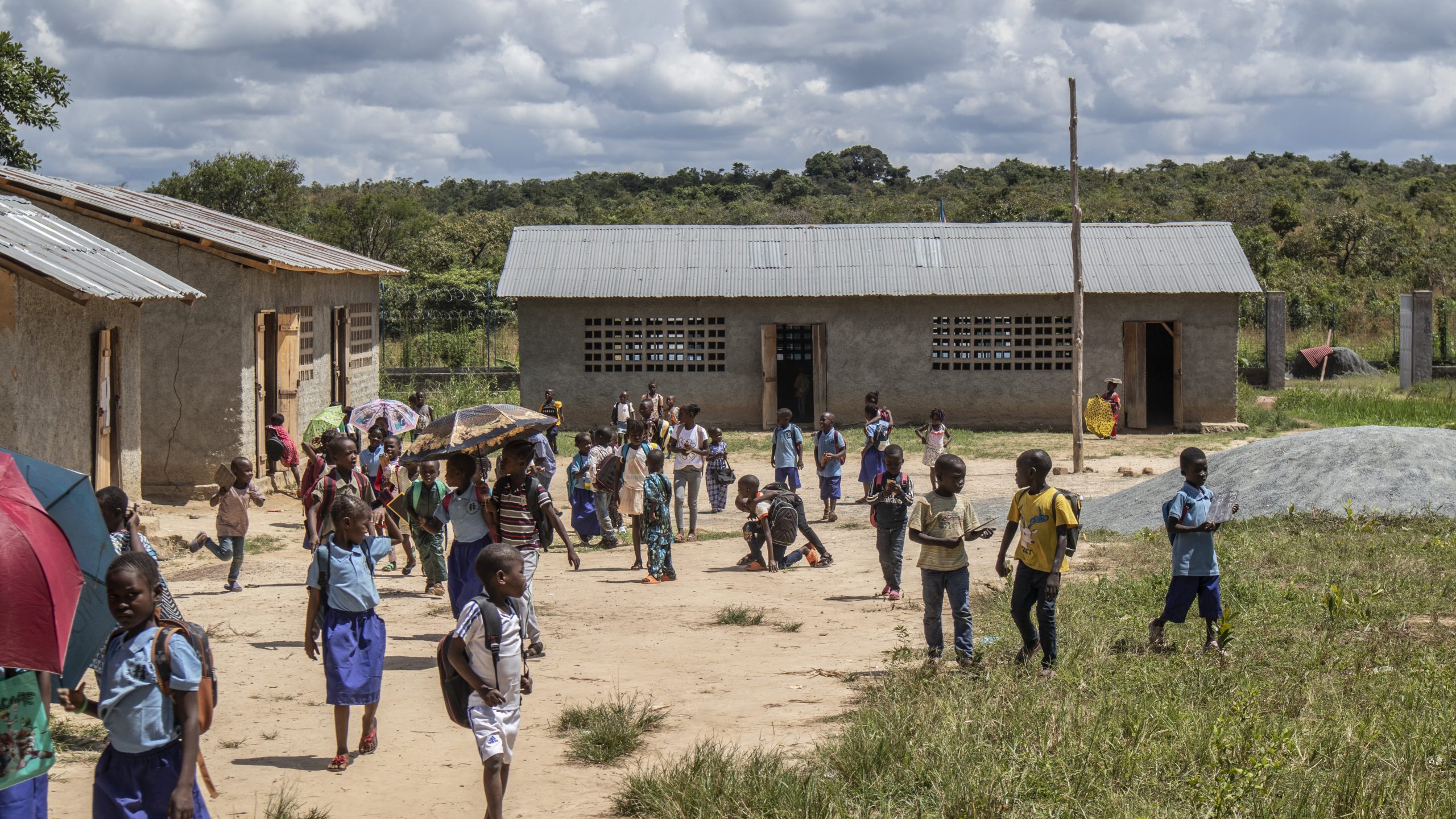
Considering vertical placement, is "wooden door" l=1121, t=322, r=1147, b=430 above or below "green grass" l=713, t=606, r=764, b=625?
above

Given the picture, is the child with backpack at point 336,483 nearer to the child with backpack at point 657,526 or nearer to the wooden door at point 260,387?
the child with backpack at point 657,526

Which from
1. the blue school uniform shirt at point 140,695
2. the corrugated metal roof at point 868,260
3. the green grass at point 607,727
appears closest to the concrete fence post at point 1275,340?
the corrugated metal roof at point 868,260

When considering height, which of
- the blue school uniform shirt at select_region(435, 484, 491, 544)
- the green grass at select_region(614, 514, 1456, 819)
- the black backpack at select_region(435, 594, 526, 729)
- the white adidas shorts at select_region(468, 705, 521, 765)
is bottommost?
the green grass at select_region(614, 514, 1456, 819)

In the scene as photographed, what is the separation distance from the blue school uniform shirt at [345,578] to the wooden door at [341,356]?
44.1 ft

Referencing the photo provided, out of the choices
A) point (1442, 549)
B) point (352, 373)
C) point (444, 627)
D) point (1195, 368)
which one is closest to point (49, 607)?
point (444, 627)

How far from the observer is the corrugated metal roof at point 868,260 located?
2325 centimetres

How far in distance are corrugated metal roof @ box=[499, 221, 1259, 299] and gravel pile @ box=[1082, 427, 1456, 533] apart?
9.34 metres

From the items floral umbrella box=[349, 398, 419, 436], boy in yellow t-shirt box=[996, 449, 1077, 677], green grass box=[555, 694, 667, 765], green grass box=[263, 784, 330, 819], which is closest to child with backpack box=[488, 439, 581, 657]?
green grass box=[555, 694, 667, 765]

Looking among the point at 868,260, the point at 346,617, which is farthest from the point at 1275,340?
the point at 346,617

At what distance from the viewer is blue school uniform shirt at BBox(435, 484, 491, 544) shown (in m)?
7.81

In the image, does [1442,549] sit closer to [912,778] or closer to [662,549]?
[662,549]

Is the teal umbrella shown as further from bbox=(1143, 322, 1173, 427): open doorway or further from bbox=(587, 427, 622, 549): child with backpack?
bbox=(1143, 322, 1173, 427): open doorway

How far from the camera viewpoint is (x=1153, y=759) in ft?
17.9

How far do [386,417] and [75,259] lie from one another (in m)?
2.94
